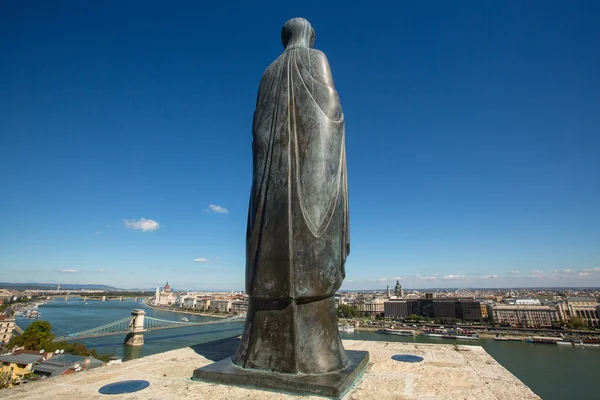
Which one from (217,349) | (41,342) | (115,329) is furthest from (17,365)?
(115,329)

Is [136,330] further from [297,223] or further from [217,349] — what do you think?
[297,223]

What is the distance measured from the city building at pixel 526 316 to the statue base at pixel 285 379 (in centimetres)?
8449

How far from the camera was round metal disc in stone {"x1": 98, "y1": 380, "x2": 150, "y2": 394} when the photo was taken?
4.06 meters

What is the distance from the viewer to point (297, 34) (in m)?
5.87

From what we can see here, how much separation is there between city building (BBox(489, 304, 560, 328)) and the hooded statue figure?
8445 centimetres

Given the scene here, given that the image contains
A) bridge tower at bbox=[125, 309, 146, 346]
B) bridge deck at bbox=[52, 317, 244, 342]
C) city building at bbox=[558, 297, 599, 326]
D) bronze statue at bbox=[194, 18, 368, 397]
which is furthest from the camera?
city building at bbox=[558, 297, 599, 326]

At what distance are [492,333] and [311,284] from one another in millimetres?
69992

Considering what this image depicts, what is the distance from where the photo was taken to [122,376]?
4.82 metres

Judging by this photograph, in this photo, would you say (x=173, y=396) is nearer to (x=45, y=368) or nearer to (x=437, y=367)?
(x=437, y=367)

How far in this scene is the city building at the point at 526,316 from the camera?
7188cm

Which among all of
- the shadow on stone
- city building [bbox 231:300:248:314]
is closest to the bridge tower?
the shadow on stone

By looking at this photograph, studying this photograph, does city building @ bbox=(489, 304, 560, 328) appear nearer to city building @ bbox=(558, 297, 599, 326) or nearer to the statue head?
city building @ bbox=(558, 297, 599, 326)

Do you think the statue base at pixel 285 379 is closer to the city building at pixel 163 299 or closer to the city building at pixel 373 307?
the city building at pixel 373 307

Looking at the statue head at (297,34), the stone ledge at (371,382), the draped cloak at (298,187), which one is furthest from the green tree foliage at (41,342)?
the statue head at (297,34)
